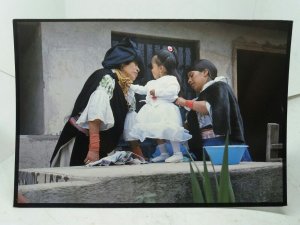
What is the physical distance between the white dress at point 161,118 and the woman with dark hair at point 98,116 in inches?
2.2

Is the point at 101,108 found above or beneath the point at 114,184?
above

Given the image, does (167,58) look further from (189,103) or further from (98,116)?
(98,116)

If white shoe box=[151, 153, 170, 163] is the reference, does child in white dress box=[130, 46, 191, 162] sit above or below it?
above

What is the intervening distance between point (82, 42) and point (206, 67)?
476mm

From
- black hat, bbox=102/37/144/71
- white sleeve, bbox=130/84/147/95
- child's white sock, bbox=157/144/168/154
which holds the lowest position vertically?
child's white sock, bbox=157/144/168/154

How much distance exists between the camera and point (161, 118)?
5.50ft

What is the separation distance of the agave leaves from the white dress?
0.13 m

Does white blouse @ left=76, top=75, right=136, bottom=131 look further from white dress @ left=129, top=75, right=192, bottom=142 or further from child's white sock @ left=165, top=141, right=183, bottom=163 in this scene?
child's white sock @ left=165, top=141, right=183, bottom=163

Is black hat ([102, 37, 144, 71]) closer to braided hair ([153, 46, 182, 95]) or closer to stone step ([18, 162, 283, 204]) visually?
braided hair ([153, 46, 182, 95])

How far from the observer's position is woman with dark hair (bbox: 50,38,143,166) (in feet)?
5.47

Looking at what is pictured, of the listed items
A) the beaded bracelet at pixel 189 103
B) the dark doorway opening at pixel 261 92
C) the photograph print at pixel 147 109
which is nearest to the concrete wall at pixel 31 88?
the photograph print at pixel 147 109

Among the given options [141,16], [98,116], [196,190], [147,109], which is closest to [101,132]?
[98,116]

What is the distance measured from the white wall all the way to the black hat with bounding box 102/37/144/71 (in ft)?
0.72

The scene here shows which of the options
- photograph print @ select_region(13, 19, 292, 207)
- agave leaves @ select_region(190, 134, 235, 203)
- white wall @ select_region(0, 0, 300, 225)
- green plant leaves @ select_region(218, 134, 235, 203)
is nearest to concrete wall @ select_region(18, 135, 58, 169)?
photograph print @ select_region(13, 19, 292, 207)
